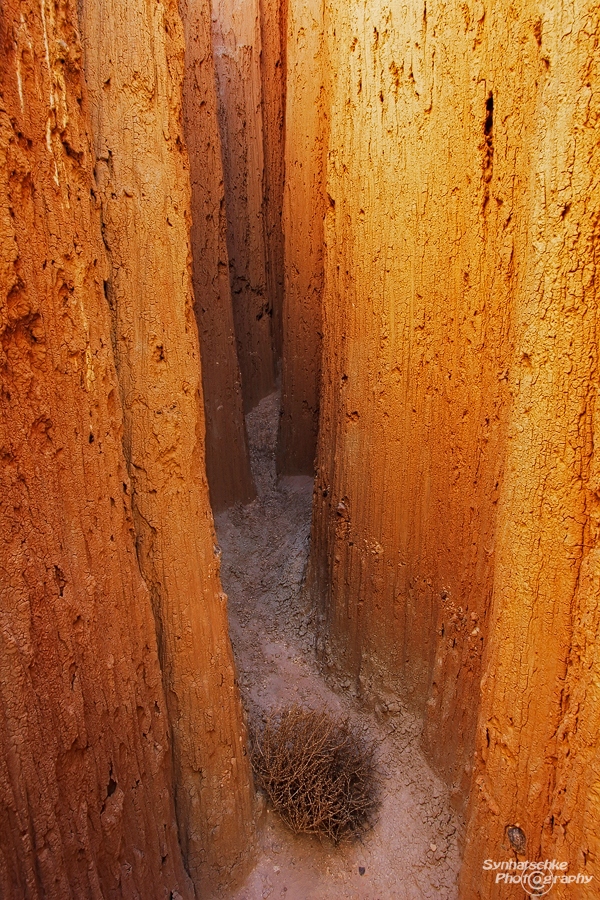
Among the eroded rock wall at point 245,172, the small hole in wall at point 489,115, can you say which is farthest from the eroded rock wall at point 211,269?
the small hole in wall at point 489,115

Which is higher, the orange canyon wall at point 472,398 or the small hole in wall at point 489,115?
the small hole in wall at point 489,115

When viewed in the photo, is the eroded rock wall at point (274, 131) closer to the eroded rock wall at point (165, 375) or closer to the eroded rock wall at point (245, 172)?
the eroded rock wall at point (245, 172)

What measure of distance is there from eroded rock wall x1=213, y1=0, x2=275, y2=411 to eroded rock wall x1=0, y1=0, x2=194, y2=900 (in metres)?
3.85

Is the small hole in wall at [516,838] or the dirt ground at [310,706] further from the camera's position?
the dirt ground at [310,706]

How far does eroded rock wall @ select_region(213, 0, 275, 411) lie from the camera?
5.92 meters

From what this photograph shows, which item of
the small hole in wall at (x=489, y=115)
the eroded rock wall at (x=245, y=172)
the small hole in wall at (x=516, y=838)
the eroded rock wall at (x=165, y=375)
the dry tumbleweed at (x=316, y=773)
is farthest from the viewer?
the eroded rock wall at (x=245, y=172)

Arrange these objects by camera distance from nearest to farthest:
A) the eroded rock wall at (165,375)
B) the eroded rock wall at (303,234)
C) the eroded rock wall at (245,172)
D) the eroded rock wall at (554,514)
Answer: the eroded rock wall at (554,514), the eroded rock wall at (165,375), the eroded rock wall at (303,234), the eroded rock wall at (245,172)

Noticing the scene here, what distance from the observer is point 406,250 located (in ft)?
11.5

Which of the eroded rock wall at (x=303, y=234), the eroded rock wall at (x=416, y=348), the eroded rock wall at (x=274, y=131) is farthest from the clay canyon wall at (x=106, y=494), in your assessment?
the eroded rock wall at (x=274, y=131)

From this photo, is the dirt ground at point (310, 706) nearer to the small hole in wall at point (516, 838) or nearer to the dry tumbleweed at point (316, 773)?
the dry tumbleweed at point (316, 773)

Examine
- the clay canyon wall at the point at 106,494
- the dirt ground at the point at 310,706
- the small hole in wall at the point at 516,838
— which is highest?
the clay canyon wall at the point at 106,494

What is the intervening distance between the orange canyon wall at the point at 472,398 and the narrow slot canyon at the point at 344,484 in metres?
0.01

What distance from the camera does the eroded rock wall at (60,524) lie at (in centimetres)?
205

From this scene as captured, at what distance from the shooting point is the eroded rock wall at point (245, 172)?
19.4 feet
